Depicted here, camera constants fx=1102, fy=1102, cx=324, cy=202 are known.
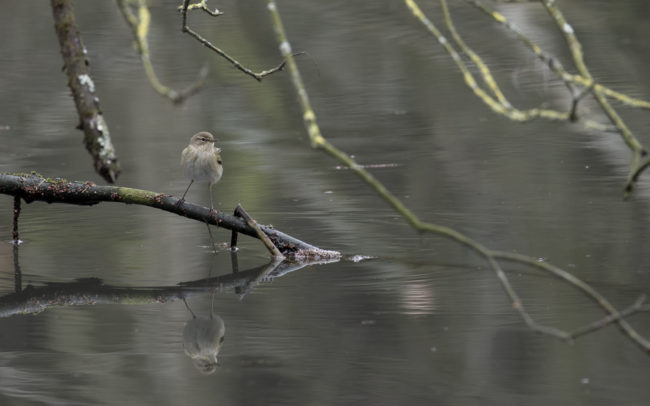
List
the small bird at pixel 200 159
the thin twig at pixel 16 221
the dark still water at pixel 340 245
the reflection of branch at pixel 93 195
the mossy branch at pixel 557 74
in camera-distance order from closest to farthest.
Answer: the mossy branch at pixel 557 74, the dark still water at pixel 340 245, the reflection of branch at pixel 93 195, the thin twig at pixel 16 221, the small bird at pixel 200 159

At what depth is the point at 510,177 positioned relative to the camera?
31.8 feet

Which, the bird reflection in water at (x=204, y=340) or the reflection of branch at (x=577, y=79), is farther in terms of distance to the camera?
the bird reflection in water at (x=204, y=340)

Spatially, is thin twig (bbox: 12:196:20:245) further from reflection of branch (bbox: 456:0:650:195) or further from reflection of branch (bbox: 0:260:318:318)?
reflection of branch (bbox: 456:0:650:195)

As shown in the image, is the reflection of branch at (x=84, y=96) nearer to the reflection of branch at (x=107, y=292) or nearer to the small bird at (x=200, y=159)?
the reflection of branch at (x=107, y=292)

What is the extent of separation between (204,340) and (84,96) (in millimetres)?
3332

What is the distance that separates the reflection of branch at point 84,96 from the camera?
2900mm

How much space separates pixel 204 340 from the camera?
241 inches

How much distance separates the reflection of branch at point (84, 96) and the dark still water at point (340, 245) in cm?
166

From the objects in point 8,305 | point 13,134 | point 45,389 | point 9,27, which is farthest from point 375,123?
point 9,27

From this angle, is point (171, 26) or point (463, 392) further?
point (171, 26)

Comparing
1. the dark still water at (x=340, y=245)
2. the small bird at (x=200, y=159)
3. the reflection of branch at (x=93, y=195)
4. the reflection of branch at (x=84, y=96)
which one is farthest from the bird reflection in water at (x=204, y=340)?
the reflection of branch at (x=84, y=96)

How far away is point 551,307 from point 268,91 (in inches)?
335

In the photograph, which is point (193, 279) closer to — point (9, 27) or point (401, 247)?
point (401, 247)

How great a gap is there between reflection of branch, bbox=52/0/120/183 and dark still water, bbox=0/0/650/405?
1.66m
